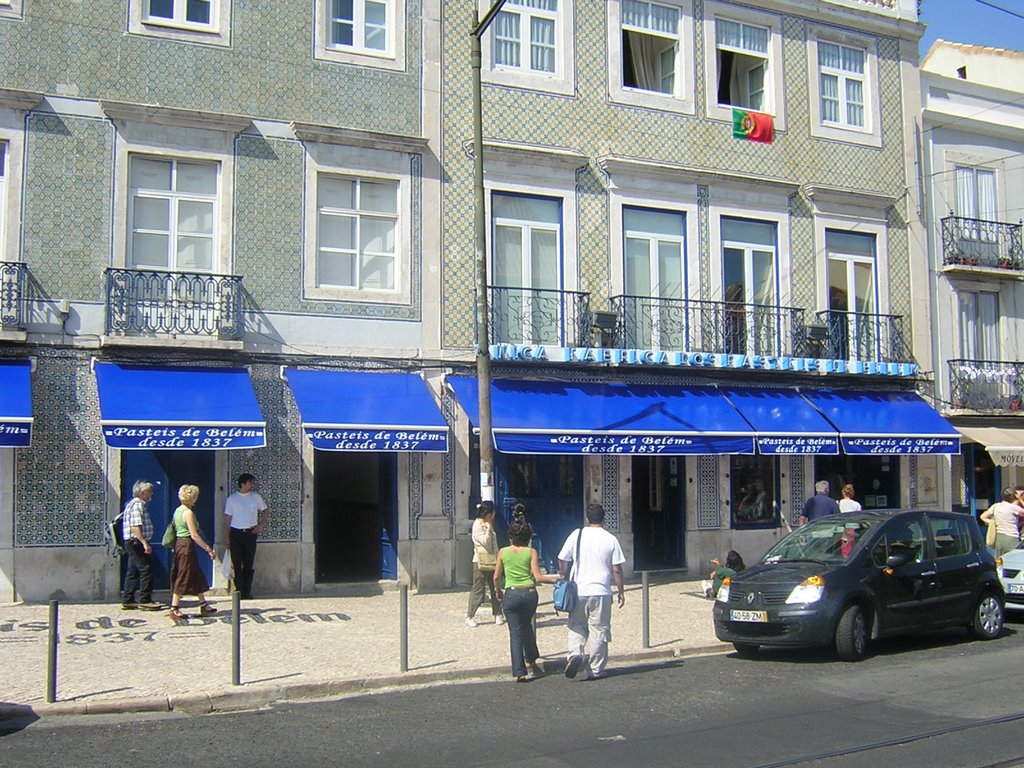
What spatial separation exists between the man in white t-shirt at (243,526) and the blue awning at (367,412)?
40.6 inches

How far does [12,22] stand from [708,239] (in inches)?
429

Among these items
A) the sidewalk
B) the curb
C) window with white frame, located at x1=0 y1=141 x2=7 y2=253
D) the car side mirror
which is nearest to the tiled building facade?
window with white frame, located at x1=0 y1=141 x2=7 y2=253

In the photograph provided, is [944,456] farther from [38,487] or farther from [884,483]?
[38,487]

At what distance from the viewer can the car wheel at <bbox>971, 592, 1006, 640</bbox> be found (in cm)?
1210

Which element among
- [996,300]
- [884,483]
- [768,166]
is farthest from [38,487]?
[996,300]

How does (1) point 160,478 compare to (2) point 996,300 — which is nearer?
(1) point 160,478

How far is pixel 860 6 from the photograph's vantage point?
20.3 metres

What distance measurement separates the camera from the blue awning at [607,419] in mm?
15727

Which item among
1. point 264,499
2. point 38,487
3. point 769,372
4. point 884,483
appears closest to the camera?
point 38,487

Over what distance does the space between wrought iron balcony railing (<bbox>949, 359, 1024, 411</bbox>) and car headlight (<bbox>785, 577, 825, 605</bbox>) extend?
35.3ft

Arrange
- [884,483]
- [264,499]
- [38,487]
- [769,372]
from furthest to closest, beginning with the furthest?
[884,483] < [769,372] < [264,499] < [38,487]

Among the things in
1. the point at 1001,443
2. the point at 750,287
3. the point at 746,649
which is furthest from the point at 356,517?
the point at 1001,443

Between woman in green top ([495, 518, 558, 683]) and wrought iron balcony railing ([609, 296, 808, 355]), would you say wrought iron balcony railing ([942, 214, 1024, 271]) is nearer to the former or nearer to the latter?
wrought iron balcony railing ([609, 296, 808, 355])

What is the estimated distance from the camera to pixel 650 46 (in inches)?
741
